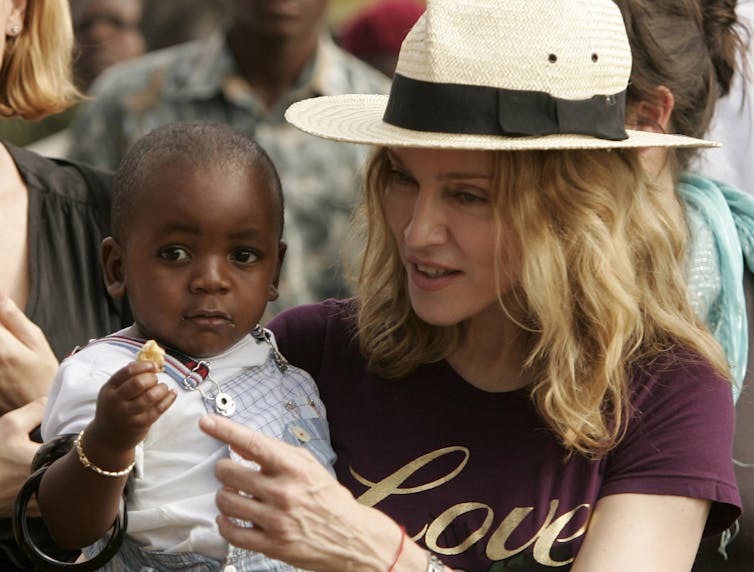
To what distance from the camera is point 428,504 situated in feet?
9.93

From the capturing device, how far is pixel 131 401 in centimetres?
246

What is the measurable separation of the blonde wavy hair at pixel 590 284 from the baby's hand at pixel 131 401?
80cm

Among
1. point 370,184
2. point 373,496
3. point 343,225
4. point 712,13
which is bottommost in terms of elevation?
point 343,225

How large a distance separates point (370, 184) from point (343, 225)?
8.23ft

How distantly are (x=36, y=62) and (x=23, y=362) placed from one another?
1.00 meters

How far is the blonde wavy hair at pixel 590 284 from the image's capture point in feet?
9.64

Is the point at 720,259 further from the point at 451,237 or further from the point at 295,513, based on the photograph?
the point at 295,513

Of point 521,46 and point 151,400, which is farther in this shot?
point 521,46

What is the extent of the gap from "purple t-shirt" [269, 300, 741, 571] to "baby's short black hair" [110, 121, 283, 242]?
49 centimetres

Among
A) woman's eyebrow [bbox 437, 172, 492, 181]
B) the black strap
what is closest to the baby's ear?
the black strap

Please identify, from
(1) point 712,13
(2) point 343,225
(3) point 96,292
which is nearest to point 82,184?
(3) point 96,292

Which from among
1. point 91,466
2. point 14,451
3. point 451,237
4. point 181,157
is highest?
point 181,157

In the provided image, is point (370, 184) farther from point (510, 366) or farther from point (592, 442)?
point (592, 442)

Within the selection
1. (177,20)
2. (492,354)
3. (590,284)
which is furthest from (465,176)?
(177,20)
